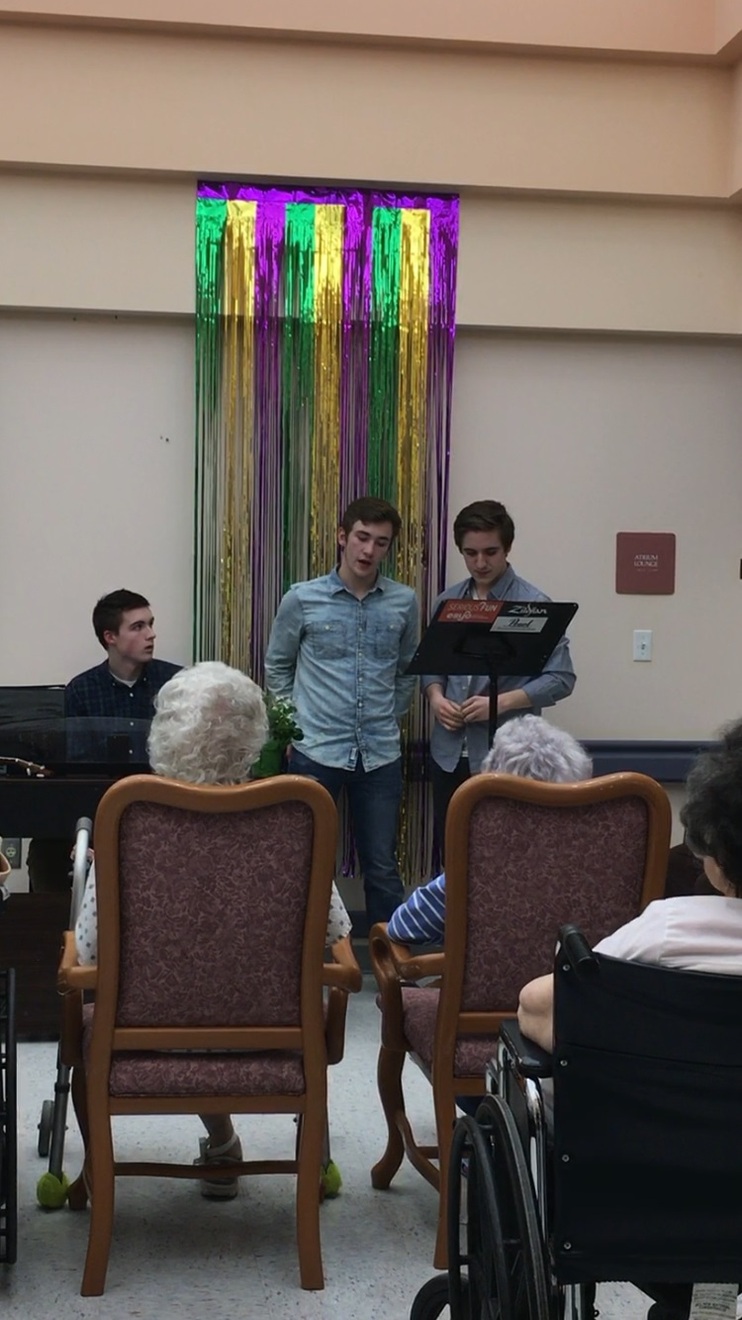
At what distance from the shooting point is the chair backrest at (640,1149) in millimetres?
1774

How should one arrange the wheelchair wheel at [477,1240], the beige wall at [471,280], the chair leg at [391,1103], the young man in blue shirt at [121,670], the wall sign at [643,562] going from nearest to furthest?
the wheelchair wheel at [477,1240] < the chair leg at [391,1103] < the young man in blue shirt at [121,670] < the beige wall at [471,280] < the wall sign at [643,562]

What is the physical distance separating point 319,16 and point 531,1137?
4052 millimetres

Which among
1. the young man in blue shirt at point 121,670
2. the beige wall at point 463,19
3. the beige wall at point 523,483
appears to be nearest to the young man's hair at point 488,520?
the beige wall at point 523,483

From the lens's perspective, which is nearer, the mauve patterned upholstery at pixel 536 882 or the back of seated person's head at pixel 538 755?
the mauve patterned upholstery at pixel 536 882

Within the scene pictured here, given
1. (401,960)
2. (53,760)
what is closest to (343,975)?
(401,960)

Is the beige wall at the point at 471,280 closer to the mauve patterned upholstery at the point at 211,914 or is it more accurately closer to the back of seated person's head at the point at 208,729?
the back of seated person's head at the point at 208,729

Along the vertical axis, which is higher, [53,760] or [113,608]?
[113,608]

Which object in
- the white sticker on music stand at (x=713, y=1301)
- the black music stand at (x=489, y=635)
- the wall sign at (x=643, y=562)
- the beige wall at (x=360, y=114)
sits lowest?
the white sticker on music stand at (x=713, y=1301)

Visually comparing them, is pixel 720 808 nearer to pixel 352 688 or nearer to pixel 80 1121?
pixel 80 1121

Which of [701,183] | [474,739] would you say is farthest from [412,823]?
[701,183]

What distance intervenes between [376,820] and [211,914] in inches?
93.5

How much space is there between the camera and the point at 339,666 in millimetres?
4887

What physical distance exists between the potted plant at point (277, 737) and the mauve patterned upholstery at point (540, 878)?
5.93 feet

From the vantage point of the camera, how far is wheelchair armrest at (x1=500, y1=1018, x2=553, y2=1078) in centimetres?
195
